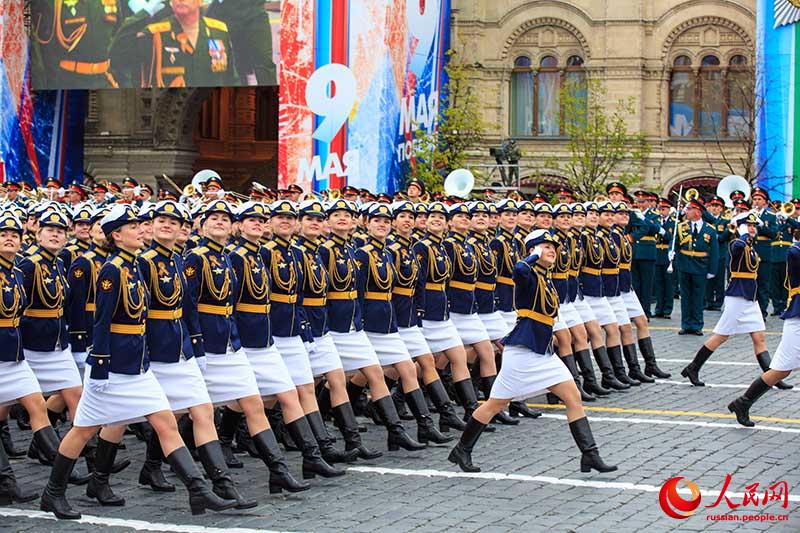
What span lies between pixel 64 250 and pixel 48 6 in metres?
23.4

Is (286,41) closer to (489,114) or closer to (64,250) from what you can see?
(489,114)

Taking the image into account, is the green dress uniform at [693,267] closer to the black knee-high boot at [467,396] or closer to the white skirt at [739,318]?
the white skirt at [739,318]

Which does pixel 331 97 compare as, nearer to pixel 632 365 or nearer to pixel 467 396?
Answer: pixel 632 365

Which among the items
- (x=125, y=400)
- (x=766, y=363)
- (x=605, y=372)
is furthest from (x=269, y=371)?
(x=766, y=363)

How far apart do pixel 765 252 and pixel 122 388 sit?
17452 mm

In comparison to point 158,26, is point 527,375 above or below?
below

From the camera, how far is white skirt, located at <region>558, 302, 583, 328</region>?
15.0 meters

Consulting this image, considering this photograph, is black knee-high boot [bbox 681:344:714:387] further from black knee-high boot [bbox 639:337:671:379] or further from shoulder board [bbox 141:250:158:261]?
shoulder board [bbox 141:250:158:261]

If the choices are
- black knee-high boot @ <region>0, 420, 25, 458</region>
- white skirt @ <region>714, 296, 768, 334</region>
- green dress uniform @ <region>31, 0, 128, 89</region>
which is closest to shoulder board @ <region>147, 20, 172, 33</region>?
green dress uniform @ <region>31, 0, 128, 89</region>

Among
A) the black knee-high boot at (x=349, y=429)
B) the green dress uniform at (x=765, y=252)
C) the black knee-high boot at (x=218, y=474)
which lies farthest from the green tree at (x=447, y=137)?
the black knee-high boot at (x=218, y=474)

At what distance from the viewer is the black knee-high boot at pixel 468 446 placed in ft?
37.0

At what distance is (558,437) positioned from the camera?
42.4 feet

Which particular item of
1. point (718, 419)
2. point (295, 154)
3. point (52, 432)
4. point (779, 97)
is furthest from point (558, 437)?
point (779, 97)

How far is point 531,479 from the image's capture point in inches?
434
